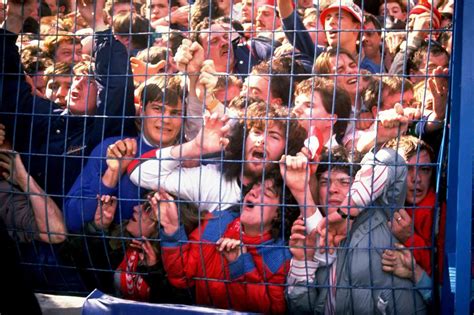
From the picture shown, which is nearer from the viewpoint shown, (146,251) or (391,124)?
(391,124)

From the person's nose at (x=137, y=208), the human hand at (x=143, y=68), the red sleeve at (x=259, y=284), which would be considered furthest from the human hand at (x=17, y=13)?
the red sleeve at (x=259, y=284)

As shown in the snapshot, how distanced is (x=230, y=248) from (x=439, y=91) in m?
1.05

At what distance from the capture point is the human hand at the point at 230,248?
143 inches

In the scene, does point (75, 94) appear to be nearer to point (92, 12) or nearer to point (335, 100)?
point (92, 12)

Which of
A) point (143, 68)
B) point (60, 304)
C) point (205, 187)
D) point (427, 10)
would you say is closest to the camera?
point (427, 10)

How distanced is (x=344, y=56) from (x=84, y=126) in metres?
1.16

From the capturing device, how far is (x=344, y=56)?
11.5ft

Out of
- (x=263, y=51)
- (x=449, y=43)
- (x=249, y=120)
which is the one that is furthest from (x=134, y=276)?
(x=449, y=43)

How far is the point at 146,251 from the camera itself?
378 cm

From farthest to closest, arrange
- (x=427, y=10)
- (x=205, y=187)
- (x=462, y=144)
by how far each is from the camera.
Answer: (x=205, y=187)
(x=427, y=10)
(x=462, y=144)

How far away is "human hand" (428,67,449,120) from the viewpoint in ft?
11.3

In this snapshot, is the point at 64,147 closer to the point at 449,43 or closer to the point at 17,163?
the point at 17,163

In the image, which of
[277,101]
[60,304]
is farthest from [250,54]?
[60,304]

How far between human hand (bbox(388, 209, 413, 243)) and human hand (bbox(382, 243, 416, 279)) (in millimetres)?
36
